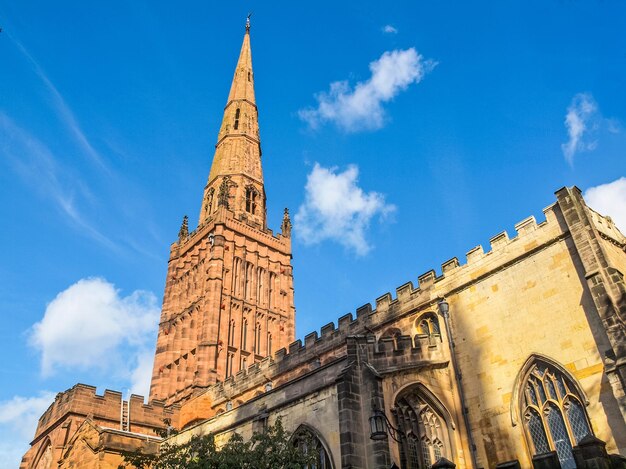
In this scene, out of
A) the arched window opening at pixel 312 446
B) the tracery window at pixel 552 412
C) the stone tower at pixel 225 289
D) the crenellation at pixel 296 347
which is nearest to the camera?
the arched window opening at pixel 312 446

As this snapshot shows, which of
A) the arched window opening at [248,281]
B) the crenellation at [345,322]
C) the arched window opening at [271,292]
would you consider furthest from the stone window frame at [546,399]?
the arched window opening at [271,292]

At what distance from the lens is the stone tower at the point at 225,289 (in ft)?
136

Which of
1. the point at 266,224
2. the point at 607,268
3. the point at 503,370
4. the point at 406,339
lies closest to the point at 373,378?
the point at 406,339

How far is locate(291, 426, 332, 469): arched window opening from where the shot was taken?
651 inches

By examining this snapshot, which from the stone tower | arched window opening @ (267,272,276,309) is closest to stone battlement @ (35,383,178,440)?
the stone tower

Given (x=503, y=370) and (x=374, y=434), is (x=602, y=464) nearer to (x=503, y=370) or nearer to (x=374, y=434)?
(x=374, y=434)

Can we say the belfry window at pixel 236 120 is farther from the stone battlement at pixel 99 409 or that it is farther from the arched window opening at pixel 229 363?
the stone battlement at pixel 99 409

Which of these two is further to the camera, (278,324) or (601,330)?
(278,324)

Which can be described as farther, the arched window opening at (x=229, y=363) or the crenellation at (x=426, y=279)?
the arched window opening at (x=229, y=363)

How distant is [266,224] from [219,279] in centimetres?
999

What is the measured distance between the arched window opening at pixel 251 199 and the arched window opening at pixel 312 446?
3510 centimetres

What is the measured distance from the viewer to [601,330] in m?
18.0

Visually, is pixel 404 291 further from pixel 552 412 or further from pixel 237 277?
pixel 237 277

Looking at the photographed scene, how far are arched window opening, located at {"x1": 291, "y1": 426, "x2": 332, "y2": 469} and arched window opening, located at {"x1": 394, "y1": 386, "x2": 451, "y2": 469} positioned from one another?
225 cm
